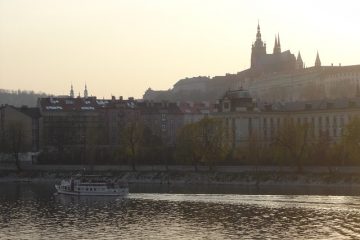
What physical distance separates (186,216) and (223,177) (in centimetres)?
4308

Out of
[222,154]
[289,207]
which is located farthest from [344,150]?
[289,207]

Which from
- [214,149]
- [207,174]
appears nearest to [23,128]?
[214,149]

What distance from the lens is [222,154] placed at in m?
117

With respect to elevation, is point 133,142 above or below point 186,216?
above

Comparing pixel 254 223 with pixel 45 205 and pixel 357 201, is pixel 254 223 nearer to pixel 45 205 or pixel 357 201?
pixel 357 201

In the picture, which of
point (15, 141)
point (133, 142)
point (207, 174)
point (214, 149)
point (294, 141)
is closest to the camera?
point (294, 141)

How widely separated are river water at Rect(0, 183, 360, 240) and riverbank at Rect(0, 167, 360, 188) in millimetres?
9752

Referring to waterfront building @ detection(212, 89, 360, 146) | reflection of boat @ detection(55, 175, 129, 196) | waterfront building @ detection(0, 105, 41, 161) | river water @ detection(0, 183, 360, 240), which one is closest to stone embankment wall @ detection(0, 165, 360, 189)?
river water @ detection(0, 183, 360, 240)

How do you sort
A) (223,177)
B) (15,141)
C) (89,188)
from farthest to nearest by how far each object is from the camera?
(15,141), (223,177), (89,188)

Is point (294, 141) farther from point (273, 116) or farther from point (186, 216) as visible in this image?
point (186, 216)

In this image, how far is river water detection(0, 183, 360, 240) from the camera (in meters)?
56.2

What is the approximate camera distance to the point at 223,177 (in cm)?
→ 10962

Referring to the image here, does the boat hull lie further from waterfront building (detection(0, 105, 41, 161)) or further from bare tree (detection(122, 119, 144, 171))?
waterfront building (detection(0, 105, 41, 161))

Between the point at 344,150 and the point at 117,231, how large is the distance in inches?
2204
